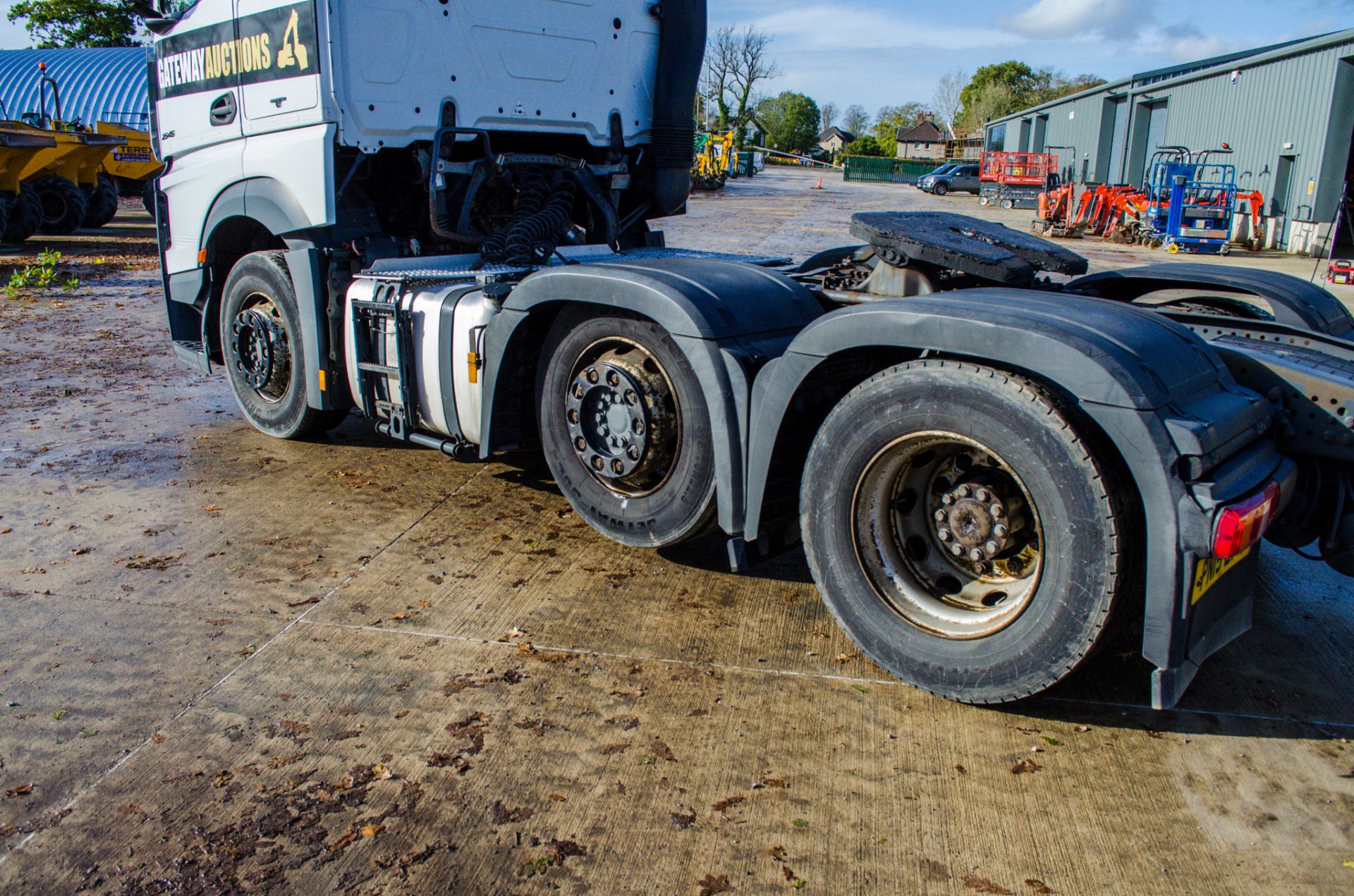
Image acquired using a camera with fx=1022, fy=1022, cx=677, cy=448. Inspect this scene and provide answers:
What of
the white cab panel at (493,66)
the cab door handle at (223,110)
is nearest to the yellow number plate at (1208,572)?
the white cab panel at (493,66)

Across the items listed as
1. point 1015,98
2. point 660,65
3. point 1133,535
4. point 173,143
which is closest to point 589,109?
point 660,65

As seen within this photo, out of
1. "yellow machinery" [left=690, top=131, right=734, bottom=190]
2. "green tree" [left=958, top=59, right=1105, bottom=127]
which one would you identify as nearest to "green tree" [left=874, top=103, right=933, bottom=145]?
"green tree" [left=958, top=59, right=1105, bottom=127]

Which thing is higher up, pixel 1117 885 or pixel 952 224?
pixel 952 224

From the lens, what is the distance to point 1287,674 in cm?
367

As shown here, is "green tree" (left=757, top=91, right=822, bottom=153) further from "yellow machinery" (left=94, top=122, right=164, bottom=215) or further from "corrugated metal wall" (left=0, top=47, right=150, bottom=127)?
"yellow machinery" (left=94, top=122, right=164, bottom=215)

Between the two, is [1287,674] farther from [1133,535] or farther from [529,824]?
[529,824]

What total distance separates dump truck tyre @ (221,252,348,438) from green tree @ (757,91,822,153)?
3617 inches

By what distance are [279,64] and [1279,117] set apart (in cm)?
2525

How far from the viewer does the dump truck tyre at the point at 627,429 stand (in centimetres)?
418

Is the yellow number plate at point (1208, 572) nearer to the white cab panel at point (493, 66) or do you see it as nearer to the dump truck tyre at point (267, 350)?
the white cab panel at point (493, 66)

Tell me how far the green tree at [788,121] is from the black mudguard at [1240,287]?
3669 inches

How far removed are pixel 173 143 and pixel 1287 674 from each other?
6974 mm

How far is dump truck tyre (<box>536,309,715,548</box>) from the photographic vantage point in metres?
4.18

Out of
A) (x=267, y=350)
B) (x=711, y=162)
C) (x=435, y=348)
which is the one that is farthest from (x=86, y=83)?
(x=435, y=348)
